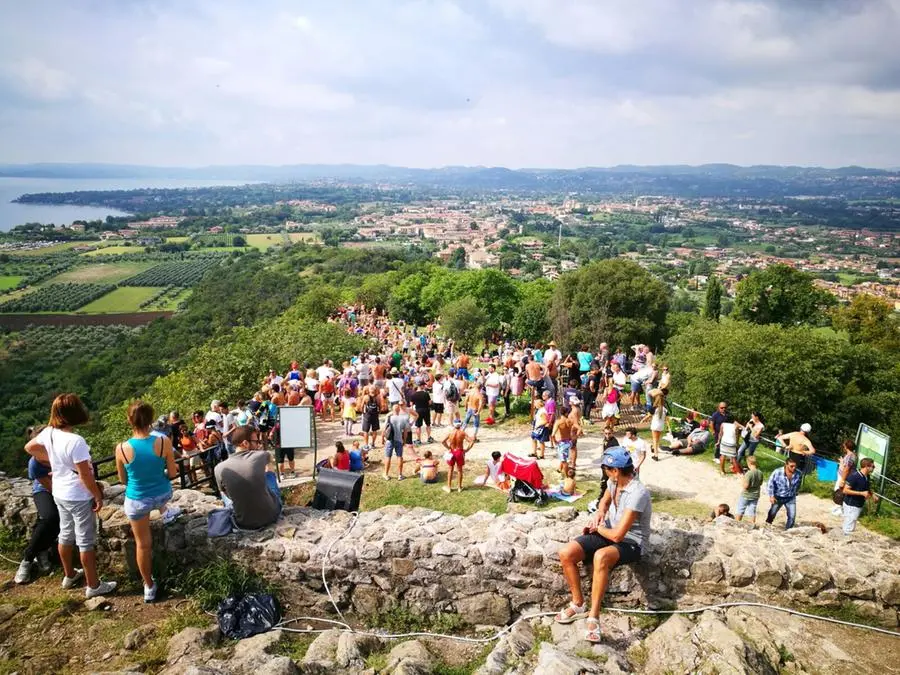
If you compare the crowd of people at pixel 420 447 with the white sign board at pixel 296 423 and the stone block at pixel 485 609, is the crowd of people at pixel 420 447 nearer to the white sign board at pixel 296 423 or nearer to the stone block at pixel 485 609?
the white sign board at pixel 296 423

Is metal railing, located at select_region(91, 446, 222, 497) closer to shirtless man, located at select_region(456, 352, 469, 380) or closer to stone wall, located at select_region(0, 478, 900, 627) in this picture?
stone wall, located at select_region(0, 478, 900, 627)

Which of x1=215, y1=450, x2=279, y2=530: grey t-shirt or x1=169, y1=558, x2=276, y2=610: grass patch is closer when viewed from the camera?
x1=169, y1=558, x2=276, y2=610: grass patch

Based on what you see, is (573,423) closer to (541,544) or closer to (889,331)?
(541,544)

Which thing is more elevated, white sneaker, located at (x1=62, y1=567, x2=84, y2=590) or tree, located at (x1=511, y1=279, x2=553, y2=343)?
white sneaker, located at (x1=62, y1=567, x2=84, y2=590)

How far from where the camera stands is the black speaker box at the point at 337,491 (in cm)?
788

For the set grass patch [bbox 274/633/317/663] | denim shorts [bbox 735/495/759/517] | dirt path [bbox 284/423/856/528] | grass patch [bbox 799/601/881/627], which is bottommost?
dirt path [bbox 284/423/856/528]

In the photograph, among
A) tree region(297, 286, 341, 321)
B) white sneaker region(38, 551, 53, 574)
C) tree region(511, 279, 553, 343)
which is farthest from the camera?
tree region(297, 286, 341, 321)

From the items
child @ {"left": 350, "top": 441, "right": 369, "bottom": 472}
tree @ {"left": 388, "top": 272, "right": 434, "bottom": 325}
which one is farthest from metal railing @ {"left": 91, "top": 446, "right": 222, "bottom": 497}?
tree @ {"left": 388, "top": 272, "right": 434, "bottom": 325}

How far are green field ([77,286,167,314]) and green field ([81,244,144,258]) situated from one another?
45985 millimetres

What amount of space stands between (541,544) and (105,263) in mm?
155115

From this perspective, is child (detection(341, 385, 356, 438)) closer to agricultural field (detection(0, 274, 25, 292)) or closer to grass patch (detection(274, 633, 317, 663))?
grass patch (detection(274, 633, 317, 663))

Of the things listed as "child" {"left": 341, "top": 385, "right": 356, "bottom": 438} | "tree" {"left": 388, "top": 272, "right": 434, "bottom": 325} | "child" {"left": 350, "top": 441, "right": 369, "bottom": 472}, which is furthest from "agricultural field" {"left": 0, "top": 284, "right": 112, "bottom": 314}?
"child" {"left": 350, "top": 441, "right": 369, "bottom": 472}

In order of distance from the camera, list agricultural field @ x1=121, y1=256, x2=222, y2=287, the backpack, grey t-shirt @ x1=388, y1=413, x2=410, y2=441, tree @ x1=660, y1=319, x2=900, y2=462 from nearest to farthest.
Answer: grey t-shirt @ x1=388, y1=413, x2=410, y2=441, the backpack, tree @ x1=660, y1=319, x2=900, y2=462, agricultural field @ x1=121, y1=256, x2=222, y2=287

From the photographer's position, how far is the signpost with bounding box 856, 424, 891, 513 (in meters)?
10.2
